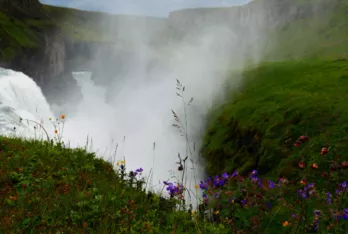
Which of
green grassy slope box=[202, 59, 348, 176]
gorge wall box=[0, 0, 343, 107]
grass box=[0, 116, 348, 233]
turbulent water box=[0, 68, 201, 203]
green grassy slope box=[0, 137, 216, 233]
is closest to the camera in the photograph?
grass box=[0, 116, 348, 233]

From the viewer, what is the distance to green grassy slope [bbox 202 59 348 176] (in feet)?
93.5

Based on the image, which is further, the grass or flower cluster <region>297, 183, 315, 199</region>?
the grass

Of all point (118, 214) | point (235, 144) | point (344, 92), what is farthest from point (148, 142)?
point (118, 214)

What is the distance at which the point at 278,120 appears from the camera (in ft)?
113

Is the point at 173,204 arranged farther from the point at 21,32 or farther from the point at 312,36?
the point at 312,36

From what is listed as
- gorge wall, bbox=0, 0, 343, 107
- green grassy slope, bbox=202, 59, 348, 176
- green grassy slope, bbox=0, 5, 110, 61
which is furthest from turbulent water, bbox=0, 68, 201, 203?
green grassy slope, bbox=0, 5, 110, 61

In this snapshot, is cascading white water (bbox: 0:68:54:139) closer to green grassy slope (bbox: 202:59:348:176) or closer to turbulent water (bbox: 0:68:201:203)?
turbulent water (bbox: 0:68:201:203)

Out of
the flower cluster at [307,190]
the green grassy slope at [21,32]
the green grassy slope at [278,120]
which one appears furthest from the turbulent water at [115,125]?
the green grassy slope at [21,32]

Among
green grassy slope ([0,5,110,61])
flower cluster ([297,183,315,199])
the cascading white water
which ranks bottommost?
flower cluster ([297,183,315,199])

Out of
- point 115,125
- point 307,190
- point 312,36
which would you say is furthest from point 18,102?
point 312,36

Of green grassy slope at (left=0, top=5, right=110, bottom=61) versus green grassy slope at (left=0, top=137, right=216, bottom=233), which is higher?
green grassy slope at (left=0, top=5, right=110, bottom=61)

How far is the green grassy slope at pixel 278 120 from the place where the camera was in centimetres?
2850

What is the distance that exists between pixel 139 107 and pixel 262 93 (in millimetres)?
68657

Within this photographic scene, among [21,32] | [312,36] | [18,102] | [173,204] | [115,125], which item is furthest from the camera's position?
[312,36]
